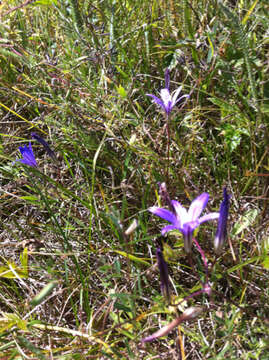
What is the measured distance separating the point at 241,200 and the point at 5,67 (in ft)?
5.10

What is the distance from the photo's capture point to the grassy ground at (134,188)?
4.45 ft

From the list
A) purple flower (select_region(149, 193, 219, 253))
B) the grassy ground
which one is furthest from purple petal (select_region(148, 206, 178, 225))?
the grassy ground

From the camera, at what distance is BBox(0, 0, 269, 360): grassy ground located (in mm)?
1356

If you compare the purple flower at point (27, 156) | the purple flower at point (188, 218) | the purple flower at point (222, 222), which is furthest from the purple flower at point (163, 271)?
the purple flower at point (27, 156)

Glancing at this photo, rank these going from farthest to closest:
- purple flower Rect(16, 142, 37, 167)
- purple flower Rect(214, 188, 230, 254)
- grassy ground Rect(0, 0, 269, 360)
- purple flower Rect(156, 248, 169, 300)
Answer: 1. purple flower Rect(16, 142, 37, 167)
2. grassy ground Rect(0, 0, 269, 360)
3. purple flower Rect(214, 188, 230, 254)
4. purple flower Rect(156, 248, 169, 300)

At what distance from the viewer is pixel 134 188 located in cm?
166

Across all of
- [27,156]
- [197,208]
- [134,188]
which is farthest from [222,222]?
[27,156]

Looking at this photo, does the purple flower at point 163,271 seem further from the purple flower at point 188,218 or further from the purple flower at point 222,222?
the purple flower at point 222,222

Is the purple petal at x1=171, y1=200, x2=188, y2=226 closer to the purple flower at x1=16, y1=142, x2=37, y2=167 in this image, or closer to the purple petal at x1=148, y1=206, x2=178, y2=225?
the purple petal at x1=148, y1=206, x2=178, y2=225

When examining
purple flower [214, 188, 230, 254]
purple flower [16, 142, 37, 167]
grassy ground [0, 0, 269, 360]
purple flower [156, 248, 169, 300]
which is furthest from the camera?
purple flower [16, 142, 37, 167]

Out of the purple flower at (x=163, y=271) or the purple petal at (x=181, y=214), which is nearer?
the purple flower at (x=163, y=271)

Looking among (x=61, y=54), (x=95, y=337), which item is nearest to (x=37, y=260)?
(x=95, y=337)

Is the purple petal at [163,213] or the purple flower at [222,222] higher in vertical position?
the purple petal at [163,213]

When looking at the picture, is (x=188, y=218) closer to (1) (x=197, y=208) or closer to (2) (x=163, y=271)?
(1) (x=197, y=208)
